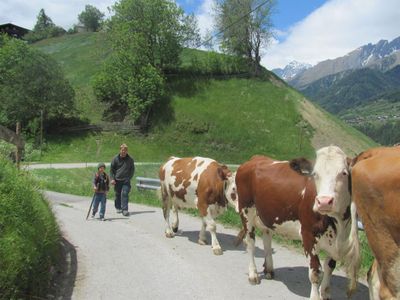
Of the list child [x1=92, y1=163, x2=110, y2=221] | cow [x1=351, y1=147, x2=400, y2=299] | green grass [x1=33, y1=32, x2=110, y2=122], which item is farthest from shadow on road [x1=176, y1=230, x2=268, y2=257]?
green grass [x1=33, y1=32, x2=110, y2=122]

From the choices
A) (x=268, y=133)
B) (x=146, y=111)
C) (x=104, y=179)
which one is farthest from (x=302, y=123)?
(x=104, y=179)

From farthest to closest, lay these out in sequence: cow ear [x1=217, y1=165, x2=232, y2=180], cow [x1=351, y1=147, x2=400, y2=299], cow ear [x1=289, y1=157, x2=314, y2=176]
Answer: cow ear [x1=217, y1=165, x2=232, y2=180] → cow ear [x1=289, y1=157, x2=314, y2=176] → cow [x1=351, y1=147, x2=400, y2=299]

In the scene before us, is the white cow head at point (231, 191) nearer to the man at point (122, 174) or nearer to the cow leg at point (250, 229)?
the cow leg at point (250, 229)

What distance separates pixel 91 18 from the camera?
426 feet

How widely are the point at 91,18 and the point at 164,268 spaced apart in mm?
131124

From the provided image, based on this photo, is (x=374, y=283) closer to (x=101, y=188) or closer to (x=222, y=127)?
(x=101, y=188)

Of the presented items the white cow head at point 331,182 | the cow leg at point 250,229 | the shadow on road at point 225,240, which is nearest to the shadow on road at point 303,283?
the cow leg at point 250,229

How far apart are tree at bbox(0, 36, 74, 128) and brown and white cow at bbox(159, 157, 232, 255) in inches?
1494

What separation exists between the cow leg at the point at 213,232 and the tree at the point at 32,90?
3993cm

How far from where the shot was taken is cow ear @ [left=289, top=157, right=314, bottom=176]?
6.52m

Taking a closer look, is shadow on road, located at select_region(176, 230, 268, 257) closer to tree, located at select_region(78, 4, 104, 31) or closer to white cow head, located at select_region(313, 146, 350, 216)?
white cow head, located at select_region(313, 146, 350, 216)

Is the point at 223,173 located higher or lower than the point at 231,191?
higher

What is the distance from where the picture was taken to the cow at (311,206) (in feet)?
18.9

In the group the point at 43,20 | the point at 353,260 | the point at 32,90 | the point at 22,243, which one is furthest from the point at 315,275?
the point at 43,20
